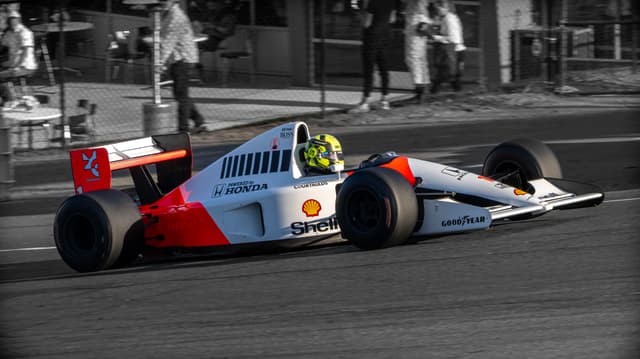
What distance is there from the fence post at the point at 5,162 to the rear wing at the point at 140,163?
3600 millimetres

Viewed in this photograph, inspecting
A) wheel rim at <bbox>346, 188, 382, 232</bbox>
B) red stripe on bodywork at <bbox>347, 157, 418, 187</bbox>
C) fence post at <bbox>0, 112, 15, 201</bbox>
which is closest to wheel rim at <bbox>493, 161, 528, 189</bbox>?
red stripe on bodywork at <bbox>347, 157, 418, 187</bbox>

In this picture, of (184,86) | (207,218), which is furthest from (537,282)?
(184,86)

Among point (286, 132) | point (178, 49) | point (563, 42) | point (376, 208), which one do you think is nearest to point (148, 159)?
point (286, 132)

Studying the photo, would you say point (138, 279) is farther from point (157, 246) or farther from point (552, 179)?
point (552, 179)

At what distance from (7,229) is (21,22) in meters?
3.83

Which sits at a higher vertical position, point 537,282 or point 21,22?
point 21,22

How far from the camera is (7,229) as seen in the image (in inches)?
430

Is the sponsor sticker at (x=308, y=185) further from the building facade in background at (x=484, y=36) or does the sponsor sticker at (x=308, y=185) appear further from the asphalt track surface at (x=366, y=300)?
the building facade in background at (x=484, y=36)

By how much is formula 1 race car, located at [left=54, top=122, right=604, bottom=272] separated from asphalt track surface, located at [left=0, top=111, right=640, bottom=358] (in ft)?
0.64

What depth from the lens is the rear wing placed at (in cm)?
890

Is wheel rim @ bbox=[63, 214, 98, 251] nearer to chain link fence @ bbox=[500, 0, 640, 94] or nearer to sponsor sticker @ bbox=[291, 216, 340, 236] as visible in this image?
sponsor sticker @ bbox=[291, 216, 340, 236]

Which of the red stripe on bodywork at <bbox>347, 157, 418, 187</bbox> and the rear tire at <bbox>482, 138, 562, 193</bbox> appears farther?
the rear tire at <bbox>482, 138, 562, 193</bbox>

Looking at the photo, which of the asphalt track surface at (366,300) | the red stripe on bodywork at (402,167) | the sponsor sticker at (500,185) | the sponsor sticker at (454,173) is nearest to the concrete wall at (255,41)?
the asphalt track surface at (366,300)

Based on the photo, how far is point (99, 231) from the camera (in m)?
8.23
